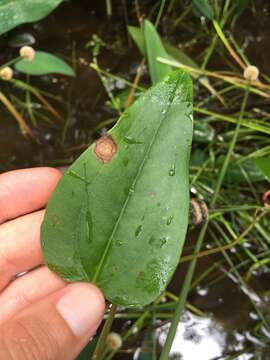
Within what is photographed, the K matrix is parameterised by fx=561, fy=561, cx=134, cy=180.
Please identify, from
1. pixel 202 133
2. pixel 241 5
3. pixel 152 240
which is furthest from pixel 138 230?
pixel 241 5

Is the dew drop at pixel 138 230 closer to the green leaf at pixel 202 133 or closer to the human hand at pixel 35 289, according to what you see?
the human hand at pixel 35 289

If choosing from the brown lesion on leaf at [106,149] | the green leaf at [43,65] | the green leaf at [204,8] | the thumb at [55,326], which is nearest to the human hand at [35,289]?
the thumb at [55,326]

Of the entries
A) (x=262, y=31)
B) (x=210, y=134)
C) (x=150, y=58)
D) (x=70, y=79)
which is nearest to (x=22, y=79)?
(x=70, y=79)

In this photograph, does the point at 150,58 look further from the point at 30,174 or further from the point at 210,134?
the point at 30,174

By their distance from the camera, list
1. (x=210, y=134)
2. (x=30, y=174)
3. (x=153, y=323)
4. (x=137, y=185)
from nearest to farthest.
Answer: (x=137, y=185) < (x=30, y=174) < (x=153, y=323) < (x=210, y=134)

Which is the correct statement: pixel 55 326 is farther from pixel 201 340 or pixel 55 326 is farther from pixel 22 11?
pixel 22 11

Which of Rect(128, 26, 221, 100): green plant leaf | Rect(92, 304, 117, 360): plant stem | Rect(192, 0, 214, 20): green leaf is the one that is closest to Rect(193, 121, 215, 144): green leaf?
Result: Rect(128, 26, 221, 100): green plant leaf
